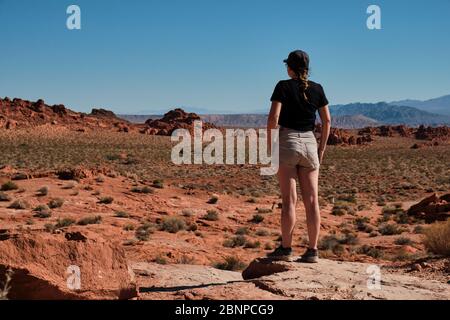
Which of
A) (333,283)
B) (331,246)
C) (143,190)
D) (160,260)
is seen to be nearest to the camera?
(333,283)

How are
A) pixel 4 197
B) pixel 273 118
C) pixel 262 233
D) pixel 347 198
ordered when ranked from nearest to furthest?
pixel 273 118 < pixel 262 233 < pixel 4 197 < pixel 347 198

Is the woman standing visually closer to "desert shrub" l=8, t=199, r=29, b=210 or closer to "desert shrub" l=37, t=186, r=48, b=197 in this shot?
"desert shrub" l=8, t=199, r=29, b=210

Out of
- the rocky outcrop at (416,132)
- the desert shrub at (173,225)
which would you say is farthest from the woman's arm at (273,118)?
the rocky outcrop at (416,132)

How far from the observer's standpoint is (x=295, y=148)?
5117mm

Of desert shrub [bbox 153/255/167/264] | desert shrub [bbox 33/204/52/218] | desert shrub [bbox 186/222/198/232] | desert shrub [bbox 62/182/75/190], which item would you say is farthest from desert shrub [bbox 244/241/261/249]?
desert shrub [bbox 62/182/75/190]

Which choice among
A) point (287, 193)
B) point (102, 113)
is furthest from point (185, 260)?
point (102, 113)

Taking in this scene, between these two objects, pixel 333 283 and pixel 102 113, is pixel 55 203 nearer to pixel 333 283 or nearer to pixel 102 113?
pixel 333 283

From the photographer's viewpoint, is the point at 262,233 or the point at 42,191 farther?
the point at 42,191

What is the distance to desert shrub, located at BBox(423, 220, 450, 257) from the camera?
25.0 ft

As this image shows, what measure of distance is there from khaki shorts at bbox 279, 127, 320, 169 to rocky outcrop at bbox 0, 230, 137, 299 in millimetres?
1889

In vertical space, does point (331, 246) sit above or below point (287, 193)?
below

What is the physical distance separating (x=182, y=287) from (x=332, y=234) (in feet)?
31.3

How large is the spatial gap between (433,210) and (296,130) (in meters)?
14.3

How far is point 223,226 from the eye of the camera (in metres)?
14.7
